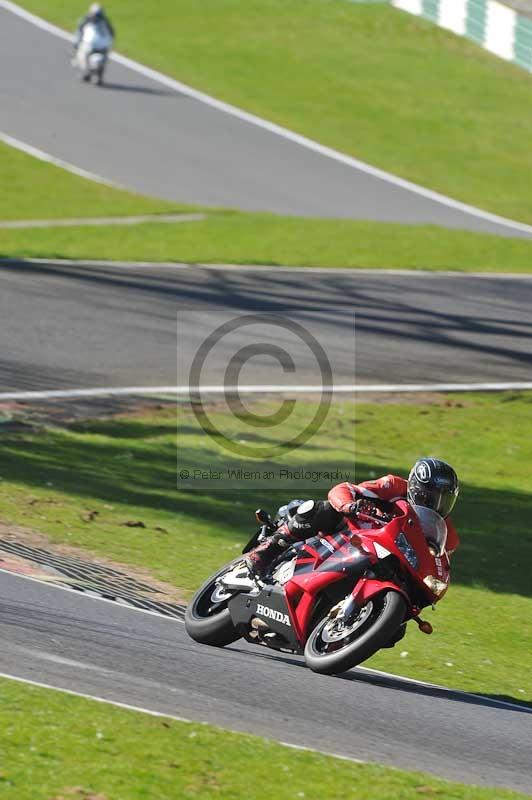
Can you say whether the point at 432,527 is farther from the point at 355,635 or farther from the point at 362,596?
the point at 355,635

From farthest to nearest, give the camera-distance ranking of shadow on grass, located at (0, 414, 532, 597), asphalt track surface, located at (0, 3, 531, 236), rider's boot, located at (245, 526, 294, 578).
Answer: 1. asphalt track surface, located at (0, 3, 531, 236)
2. shadow on grass, located at (0, 414, 532, 597)
3. rider's boot, located at (245, 526, 294, 578)

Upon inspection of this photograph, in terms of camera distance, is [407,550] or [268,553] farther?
[268,553]

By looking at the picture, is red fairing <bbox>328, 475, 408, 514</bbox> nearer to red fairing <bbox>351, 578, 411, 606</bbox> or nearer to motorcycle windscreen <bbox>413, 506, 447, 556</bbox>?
motorcycle windscreen <bbox>413, 506, 447, 556</bbox>

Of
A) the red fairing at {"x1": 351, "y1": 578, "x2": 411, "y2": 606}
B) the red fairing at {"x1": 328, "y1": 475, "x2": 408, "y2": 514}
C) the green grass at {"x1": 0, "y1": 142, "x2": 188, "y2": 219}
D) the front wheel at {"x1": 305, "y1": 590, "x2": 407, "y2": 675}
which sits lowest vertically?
the front wheel at {"x1": 305, "y1": 590, "x2": 407, "y2": 675}

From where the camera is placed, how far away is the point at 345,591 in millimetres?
9203

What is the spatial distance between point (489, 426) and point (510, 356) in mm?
3472

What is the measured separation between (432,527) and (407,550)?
270 millimetres

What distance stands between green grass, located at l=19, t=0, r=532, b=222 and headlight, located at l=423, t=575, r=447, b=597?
26932 mm

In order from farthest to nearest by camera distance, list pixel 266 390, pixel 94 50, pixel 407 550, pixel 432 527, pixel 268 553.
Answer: pixel 94 50 → pixel 266 390 → pixel 268 553 → pixel 432 527 → pixel 407 550

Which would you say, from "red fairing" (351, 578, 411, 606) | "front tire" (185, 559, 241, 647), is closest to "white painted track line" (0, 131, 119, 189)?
"front tire" (185, 559, 241, 647)

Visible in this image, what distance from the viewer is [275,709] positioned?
8281mm

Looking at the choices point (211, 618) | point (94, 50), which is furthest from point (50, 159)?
point (211, 618)

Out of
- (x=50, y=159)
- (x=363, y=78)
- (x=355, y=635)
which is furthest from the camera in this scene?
(x=363, y=78)

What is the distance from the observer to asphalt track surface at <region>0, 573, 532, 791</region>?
7.88m
